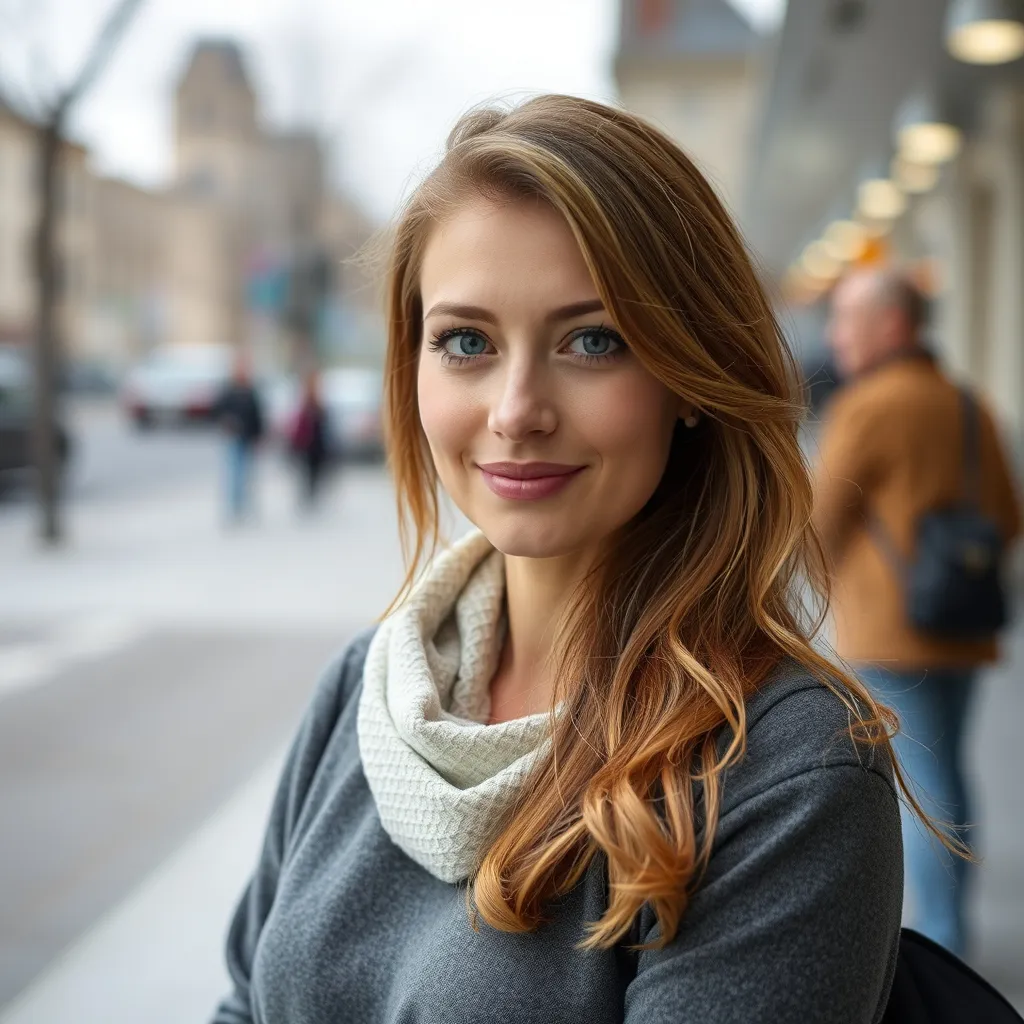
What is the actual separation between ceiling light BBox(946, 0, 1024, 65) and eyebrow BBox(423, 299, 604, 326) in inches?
172

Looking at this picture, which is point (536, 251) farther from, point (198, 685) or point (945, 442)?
point (198, 685)

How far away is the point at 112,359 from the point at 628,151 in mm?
58686

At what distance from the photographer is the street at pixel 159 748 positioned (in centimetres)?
373

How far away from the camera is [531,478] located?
1440 millimetres

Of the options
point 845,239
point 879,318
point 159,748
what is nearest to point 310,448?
point 845,239

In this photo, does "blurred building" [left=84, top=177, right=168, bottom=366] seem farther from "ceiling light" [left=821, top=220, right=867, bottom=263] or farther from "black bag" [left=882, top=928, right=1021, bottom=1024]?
"black bag" [left=882, top=928, right=1021, bottom=1024]

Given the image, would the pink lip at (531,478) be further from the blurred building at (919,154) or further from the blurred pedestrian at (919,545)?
the blurred building at (919,154)

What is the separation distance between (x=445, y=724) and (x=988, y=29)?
15.7ft

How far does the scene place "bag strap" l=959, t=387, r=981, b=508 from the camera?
3.71 metres

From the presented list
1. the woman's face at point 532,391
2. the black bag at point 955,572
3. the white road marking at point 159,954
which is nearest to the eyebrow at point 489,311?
the woman's face at point 532,391

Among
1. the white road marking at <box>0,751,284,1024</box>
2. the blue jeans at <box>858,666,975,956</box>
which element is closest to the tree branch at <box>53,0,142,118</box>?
the white road marking at <box>0,751,284,1024</box>

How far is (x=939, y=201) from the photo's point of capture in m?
12.7

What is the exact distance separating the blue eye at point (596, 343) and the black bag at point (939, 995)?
0.77 meters

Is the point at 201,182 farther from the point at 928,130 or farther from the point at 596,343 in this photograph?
the point at 596,343
